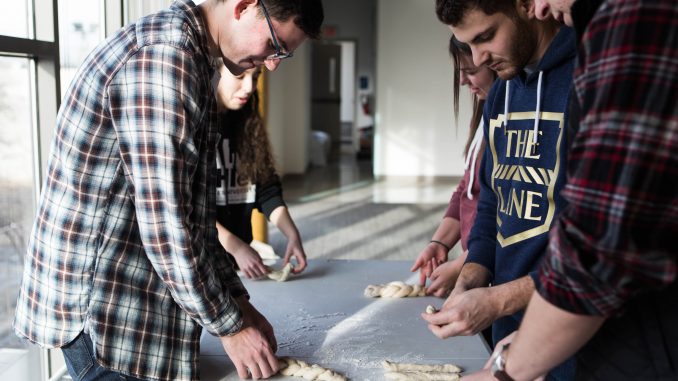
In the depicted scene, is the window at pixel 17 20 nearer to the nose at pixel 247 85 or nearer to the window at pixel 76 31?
the window at pixel 76 31

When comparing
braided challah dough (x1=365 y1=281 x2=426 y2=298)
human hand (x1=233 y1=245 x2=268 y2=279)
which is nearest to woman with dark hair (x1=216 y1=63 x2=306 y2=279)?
human hand (x1=233 y1=245 x2=268 y2=279)

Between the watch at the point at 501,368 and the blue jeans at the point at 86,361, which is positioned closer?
the watch at the point at 501,368

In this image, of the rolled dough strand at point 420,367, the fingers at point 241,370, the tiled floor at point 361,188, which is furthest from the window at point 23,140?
the tiled floor at point 361,188

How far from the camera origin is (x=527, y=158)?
1300mm

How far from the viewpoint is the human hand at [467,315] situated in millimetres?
1159

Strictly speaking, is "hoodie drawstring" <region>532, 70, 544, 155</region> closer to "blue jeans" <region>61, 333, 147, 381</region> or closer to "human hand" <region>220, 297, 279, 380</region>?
"human hand" <region>220, 297, 279, 380</region>

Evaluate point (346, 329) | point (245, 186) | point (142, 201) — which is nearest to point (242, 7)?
point (142, 201)

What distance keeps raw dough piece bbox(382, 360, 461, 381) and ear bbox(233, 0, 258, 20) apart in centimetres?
77

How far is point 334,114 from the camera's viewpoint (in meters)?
14.3

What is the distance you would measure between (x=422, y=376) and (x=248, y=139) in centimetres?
119

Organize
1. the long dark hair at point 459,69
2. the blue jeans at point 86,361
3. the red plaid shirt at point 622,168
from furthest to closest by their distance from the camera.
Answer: the long dark hair at point 459,69, the blue jeans at point 86,361, the red plaid shirt at point 622,168

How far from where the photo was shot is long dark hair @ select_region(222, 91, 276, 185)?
2.20 metres

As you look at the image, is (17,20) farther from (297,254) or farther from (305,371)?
(305,371)

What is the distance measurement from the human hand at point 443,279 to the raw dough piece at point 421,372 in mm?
518
